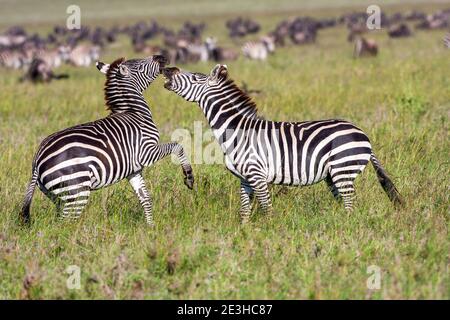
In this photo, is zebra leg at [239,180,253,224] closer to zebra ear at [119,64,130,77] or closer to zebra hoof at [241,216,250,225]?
zebra hoof at [241,216,250,225]

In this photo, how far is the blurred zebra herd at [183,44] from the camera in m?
23.9

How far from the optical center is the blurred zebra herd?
2389cm

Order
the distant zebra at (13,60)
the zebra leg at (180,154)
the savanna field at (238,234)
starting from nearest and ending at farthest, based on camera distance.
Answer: the savanna field at (238,234)
the zebra leg at (180,154)
the distant zebra at (13,60)

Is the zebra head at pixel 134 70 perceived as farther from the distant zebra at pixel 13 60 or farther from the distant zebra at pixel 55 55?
the distant zebra at pixel 13 60

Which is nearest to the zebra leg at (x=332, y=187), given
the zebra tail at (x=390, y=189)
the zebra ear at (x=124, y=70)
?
the zebra tail at (x=390, y=189)

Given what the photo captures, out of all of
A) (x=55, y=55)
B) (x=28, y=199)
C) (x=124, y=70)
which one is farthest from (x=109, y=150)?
(x=55, y=55)

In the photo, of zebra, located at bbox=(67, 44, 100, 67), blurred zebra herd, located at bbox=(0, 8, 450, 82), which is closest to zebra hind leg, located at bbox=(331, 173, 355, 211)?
blurred zebra herd, located at bbox=(0, 8, 450, 82)

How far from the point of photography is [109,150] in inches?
262

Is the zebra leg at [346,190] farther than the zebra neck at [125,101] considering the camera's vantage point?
No

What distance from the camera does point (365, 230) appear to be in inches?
245

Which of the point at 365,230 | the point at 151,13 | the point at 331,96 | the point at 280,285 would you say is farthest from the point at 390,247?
the point at 151,13

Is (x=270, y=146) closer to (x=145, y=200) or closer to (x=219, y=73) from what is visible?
(x=219, y=73)

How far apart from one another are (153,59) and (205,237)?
7.71ft

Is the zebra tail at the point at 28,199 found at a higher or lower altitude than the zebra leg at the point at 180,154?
lower
